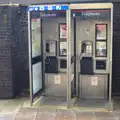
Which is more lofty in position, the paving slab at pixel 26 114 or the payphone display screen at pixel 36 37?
the payphone display screen at pixel 36 37

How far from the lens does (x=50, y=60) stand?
27.7 ft

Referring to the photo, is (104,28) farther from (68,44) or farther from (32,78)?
(32,78)

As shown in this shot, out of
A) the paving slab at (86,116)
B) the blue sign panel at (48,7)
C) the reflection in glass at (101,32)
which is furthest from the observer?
the reflection in glass at (101,32)

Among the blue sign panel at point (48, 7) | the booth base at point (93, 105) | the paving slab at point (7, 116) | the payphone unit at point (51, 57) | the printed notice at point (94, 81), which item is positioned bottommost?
the paving slab at point (7, 116)

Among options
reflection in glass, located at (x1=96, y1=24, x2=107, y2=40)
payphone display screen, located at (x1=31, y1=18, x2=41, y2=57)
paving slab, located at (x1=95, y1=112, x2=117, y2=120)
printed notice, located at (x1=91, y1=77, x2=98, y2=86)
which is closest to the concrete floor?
paving slab, located at (x1=95, y1=112, x2=117, y2=120)

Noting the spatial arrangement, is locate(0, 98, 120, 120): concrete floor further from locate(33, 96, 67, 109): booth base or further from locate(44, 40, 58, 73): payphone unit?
locate(44, 40, 58, 73): payphone unit

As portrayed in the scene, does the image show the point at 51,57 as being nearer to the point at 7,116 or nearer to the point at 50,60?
the point at 50,60

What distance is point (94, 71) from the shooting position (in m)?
8.35

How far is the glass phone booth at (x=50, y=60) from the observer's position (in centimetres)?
815

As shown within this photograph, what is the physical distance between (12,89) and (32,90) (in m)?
0.85

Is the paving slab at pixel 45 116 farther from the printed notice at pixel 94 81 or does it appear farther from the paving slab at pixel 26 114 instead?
the printed notice at pixel 94 81

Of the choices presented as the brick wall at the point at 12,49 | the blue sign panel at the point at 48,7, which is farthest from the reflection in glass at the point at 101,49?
the brick wall at the point at 12,49

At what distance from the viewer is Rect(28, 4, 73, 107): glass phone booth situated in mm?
8148

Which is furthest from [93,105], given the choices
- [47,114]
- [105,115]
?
[47,114]
